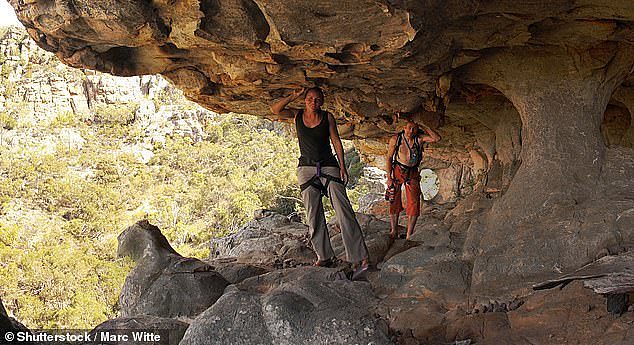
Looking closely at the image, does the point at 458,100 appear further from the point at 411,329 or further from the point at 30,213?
the point at 30,213

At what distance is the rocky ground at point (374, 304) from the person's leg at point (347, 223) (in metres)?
0.18

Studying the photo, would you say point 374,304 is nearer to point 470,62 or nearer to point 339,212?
point 339,212

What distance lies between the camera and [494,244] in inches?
191

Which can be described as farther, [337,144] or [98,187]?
[98,187]

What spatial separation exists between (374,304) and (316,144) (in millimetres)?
1582

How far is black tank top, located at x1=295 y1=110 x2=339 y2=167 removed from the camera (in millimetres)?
4910

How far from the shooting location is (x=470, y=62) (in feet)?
20.0

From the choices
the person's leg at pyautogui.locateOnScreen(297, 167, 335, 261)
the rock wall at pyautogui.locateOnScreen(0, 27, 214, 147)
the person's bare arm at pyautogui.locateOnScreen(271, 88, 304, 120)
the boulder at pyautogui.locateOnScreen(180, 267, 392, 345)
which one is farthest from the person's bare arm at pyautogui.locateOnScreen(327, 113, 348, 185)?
the rock wall at pyautogui.locateOnScreen(0, 27, 214, 147)

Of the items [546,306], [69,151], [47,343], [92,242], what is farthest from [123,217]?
[546,306]

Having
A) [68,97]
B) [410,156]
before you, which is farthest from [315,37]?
[68,97]

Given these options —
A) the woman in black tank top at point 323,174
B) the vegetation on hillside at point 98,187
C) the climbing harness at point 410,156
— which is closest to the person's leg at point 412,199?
the climbing harness at point 410,156

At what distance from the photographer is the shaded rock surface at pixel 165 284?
4996 mm

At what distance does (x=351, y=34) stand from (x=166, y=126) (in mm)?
40460

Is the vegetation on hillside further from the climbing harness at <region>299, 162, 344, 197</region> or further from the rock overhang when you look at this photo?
the climbing harness at <region>299, 162, 344, 197</region>
